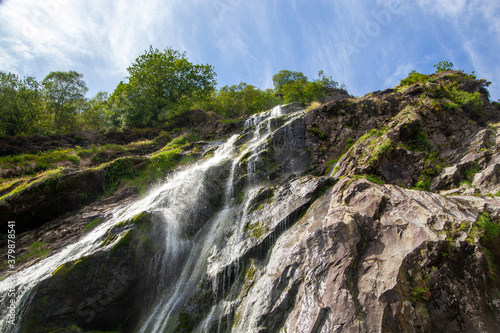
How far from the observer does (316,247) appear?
314 inches

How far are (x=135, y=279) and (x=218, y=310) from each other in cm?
389

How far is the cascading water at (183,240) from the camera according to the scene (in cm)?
902

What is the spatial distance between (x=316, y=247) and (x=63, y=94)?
3560 centimetres

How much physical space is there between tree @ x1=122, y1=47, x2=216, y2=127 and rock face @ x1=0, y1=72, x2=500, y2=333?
57.4 ft

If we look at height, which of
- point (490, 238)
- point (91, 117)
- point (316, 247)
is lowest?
point (316, 247)

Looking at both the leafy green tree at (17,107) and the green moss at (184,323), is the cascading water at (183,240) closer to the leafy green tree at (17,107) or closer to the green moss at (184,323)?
the green moss at (184,323)

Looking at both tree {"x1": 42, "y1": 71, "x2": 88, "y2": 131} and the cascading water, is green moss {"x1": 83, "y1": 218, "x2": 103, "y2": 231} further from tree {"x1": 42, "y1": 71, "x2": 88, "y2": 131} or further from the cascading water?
tree {"x1": 42, "y1": 71, "x2": 88, "y2": 131}

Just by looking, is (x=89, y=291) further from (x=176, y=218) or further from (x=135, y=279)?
(x=176, y=218)

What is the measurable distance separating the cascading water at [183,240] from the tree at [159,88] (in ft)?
51.9

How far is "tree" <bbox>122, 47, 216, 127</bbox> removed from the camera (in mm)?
28469

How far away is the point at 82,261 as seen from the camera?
9.62 meters

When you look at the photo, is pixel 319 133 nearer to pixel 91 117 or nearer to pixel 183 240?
pixel 183 240

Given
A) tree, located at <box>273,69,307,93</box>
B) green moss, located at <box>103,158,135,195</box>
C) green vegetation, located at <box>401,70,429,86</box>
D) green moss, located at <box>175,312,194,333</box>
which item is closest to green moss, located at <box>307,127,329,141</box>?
green vegetation, located at <box>401,70,429,86</box>

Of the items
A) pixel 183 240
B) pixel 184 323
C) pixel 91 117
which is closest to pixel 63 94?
pixel 91 117
